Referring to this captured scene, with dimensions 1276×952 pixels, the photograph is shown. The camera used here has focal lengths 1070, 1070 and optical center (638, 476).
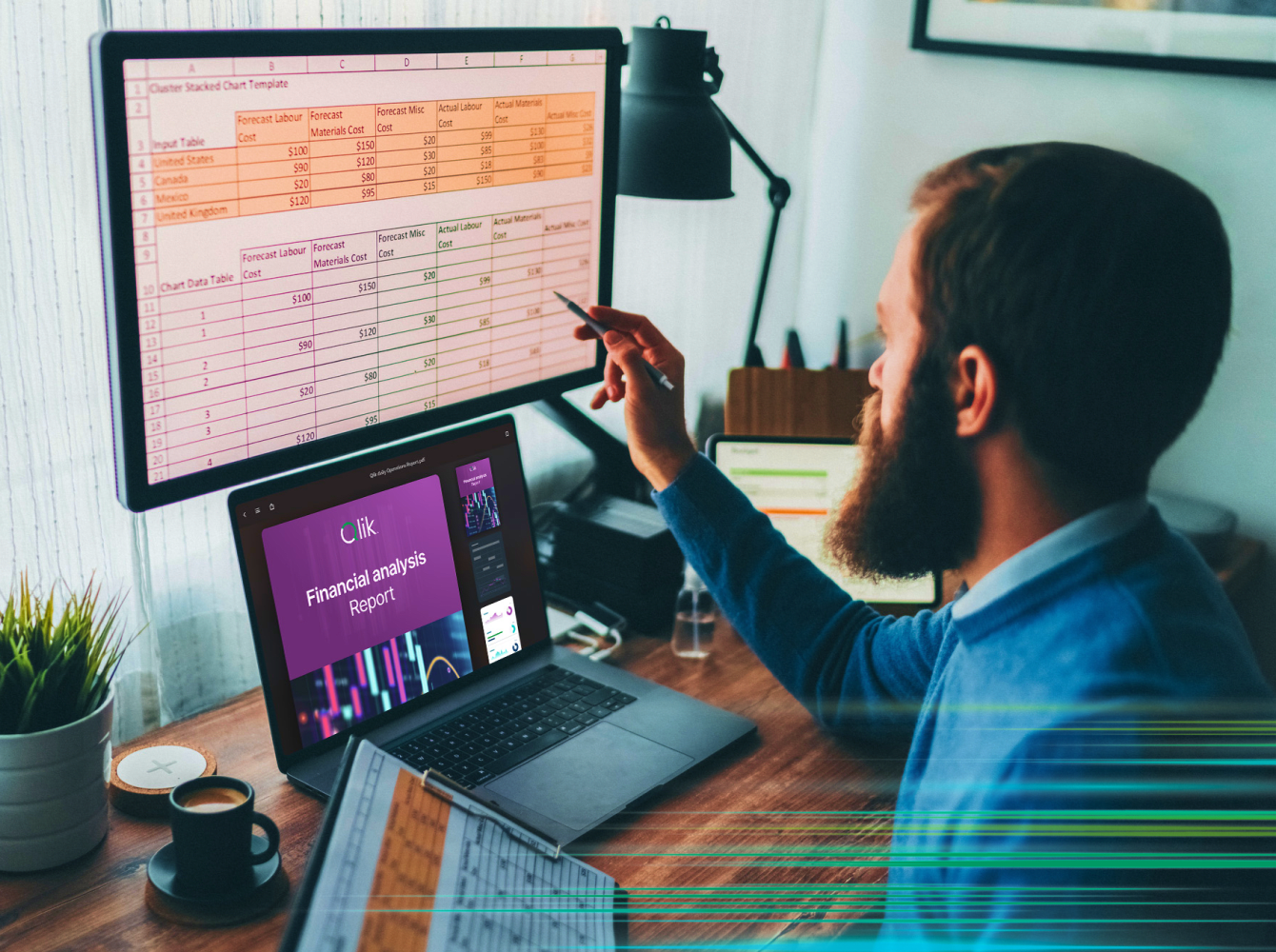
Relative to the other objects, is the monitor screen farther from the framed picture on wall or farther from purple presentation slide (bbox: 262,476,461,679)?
the framed picture on wall

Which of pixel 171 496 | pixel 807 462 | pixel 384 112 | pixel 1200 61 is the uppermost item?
pixel 1200 61

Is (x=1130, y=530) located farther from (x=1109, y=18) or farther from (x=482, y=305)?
(x=1109, y=18)

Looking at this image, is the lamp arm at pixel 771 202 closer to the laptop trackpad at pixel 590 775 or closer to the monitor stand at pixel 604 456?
the monitor stand at pixel 604 456

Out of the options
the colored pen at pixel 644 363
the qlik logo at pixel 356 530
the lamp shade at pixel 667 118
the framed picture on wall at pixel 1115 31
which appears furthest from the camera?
the framed picture on wall at pixel 1115 31

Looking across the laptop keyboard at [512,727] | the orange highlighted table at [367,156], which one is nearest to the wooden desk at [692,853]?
the laptop keyboard at [512,727]

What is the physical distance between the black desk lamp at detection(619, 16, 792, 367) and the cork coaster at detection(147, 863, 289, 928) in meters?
0.88

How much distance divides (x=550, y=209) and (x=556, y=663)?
1.66 feet

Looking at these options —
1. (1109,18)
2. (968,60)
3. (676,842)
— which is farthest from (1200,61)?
(676,842)

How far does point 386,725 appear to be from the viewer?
3.44ft

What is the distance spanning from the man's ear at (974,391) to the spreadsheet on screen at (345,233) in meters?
0.52

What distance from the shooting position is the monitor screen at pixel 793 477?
145 centimetres

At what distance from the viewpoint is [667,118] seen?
4.23ft

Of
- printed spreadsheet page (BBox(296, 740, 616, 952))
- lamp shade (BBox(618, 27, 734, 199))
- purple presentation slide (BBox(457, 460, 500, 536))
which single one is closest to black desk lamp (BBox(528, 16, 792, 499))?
lamp shade (BBox(618, 27, 734, 199))

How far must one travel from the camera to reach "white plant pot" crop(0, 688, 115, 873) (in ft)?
2.64
